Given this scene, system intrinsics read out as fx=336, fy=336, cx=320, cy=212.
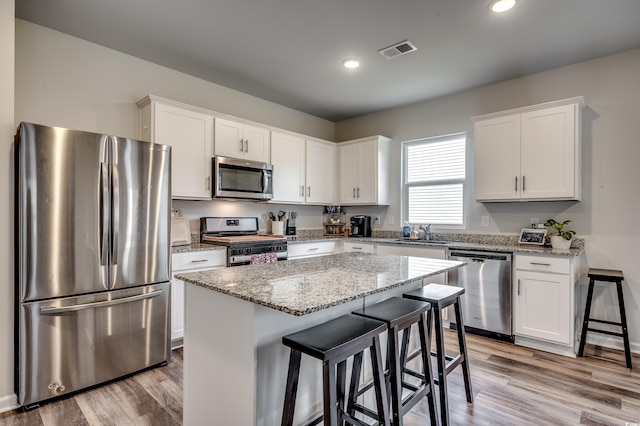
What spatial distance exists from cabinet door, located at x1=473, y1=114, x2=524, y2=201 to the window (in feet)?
1.50

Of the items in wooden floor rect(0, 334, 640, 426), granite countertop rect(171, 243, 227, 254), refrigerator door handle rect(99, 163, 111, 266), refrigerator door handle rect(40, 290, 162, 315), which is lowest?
wooden floor rect(0, 334, 640, 426)

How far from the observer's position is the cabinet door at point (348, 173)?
4723 mm

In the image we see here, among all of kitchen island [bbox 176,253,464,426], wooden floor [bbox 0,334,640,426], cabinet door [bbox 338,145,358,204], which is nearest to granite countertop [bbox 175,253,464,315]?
kitchen island [bbox 176,253,464,426]

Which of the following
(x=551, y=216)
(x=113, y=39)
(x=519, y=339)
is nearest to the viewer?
(x=113, y=39)

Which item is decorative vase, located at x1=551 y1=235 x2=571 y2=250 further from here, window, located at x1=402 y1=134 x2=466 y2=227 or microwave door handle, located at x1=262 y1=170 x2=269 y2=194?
microwave door handle, located at x1=262 y1=170 x2=269 y2=194

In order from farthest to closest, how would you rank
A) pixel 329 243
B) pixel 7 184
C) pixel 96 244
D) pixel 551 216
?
pixel 329 243
pixel 551 216
pixel 96 244
pixel 7 184

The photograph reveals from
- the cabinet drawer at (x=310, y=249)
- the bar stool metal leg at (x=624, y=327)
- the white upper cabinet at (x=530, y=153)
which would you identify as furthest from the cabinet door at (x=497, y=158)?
the cabinet drawer at (x=310, y=249)

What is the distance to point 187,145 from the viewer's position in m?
3.24

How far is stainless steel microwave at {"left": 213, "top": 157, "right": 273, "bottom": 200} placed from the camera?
3420 mm

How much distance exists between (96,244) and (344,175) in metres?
3.27

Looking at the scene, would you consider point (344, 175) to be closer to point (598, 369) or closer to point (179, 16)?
point (179, 16)

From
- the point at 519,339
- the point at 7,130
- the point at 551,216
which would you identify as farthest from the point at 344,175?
the point at 7,130

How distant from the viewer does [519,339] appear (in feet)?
10.2

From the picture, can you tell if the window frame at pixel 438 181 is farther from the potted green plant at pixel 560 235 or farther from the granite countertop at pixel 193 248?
the granite countertop at pixel 193 248
